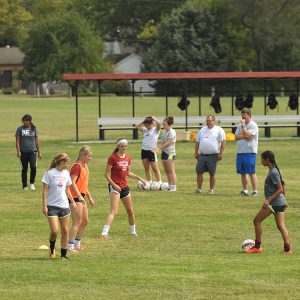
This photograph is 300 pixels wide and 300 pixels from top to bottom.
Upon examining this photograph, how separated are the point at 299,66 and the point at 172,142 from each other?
85.2 metres

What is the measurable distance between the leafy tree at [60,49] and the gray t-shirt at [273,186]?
96.5m

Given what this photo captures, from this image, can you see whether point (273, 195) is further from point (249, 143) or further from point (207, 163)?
point (207, 163)

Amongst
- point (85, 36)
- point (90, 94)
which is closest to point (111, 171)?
point (90, 94)

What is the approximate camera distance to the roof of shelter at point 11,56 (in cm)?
12962

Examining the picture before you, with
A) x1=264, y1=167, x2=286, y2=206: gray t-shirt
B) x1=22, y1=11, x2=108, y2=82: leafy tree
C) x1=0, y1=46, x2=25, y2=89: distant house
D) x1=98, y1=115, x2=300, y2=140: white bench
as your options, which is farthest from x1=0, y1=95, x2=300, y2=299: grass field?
x1=0, y1=46, x2=25, y2=89: distant house

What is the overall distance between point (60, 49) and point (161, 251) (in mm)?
97910

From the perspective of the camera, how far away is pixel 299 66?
10856cm

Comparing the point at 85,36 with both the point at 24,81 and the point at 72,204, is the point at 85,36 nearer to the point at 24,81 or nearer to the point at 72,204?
the point at 24,81

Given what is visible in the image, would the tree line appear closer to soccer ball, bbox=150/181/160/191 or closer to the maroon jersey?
soccer ball, bbox=150/181/160/191

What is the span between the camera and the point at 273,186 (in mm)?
15656

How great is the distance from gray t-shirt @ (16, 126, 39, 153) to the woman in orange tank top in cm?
891

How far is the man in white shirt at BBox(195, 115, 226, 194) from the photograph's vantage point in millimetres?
24312

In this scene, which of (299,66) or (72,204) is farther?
(299,66)

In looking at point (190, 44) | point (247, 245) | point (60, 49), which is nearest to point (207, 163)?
point (247, 245)
